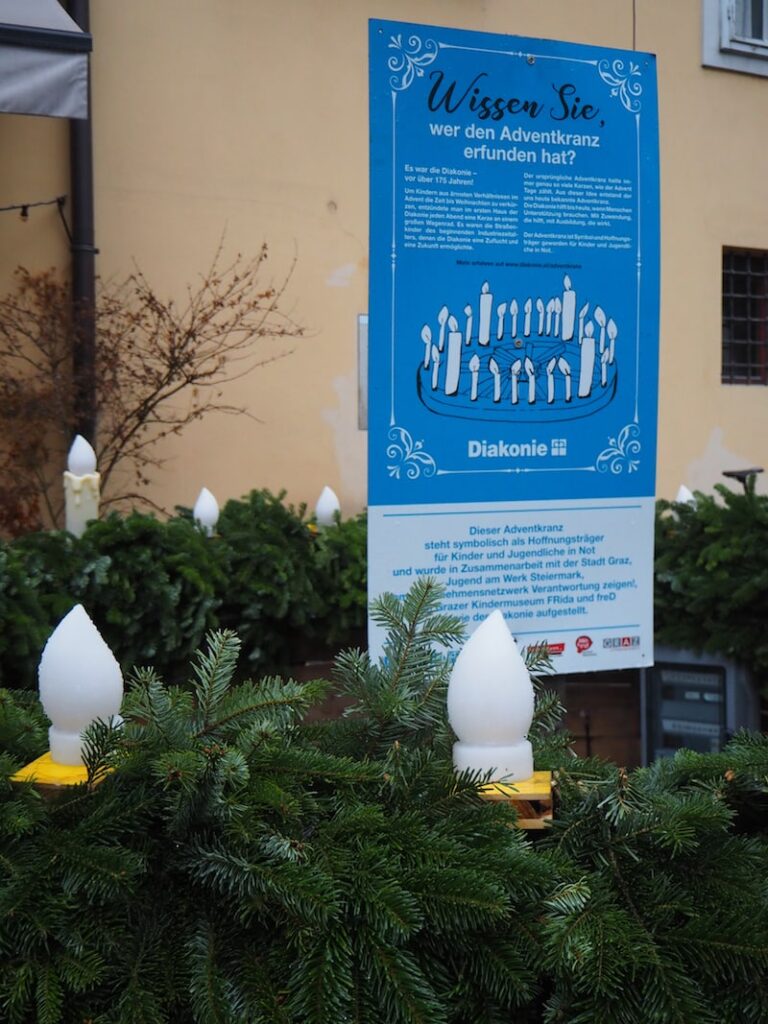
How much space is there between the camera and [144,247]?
624 centimetres

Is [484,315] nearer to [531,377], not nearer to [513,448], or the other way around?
[531,377]

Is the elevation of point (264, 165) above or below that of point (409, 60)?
above

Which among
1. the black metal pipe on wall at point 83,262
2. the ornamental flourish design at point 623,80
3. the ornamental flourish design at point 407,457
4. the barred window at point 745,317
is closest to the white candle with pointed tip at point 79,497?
the ornamental flourish design at point 407,457

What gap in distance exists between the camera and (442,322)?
213 centimetres

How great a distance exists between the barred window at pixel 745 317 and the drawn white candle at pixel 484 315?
6.54 metres

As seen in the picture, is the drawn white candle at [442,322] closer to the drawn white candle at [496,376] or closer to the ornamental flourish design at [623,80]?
the drawn white candle at [496,376]

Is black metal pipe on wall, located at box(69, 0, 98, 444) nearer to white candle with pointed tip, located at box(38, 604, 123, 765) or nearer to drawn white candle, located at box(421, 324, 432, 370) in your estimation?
drawn white candle, located at box(421, 324, 432, 370)

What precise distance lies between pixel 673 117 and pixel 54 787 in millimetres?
7592

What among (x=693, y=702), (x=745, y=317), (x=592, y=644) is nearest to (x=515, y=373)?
(x=592, y=644)

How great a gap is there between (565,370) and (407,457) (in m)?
0.36

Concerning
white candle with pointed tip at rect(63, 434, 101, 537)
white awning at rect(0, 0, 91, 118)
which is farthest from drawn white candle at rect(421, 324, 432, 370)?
white awning at rect(0, 0, 91, 118)

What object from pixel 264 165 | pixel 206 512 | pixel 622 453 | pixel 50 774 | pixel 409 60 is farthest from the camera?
pixel 264 165

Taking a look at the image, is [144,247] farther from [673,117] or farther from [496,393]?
[496,393]

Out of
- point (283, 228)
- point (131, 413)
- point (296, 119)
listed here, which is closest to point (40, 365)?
point (131, 413)
